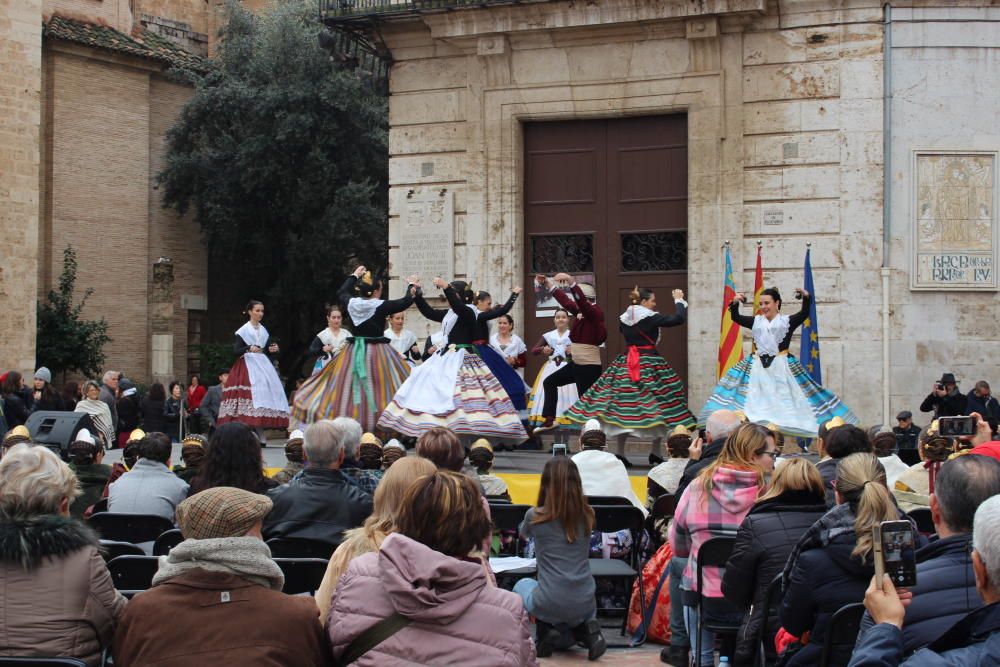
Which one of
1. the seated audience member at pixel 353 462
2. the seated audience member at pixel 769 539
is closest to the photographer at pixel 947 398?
the seated audience member at pixel 353 462

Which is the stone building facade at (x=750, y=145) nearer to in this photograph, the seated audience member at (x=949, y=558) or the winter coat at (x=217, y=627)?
the seated audience member at (x=949, y=558)

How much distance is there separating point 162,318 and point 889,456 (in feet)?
78.0

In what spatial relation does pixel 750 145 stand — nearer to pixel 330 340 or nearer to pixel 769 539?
pixel 330 340

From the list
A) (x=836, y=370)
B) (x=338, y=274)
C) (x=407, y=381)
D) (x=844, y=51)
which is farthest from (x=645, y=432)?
(x=338, y=274)

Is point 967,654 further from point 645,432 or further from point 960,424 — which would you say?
point 645,432

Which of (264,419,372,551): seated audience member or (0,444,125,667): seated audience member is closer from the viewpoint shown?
(0,444,125,667): seated audience member

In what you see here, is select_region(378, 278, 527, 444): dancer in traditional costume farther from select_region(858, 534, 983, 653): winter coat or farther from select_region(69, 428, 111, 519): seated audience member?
select_region(858, 534, 983, 653): winter coat

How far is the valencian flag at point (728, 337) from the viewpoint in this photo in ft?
50.5

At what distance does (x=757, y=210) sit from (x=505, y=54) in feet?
13.2

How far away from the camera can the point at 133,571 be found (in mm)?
5430

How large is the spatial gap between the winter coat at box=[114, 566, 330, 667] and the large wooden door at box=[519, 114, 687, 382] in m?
13.8

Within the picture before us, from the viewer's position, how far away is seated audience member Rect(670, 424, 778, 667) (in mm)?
6371

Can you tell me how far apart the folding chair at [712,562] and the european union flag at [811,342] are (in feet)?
29.3

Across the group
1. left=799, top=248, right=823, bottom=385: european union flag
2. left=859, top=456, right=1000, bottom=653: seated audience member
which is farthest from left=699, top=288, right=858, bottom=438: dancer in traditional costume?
left=859, top=456, right=1000, bottom=653: seated audience member
